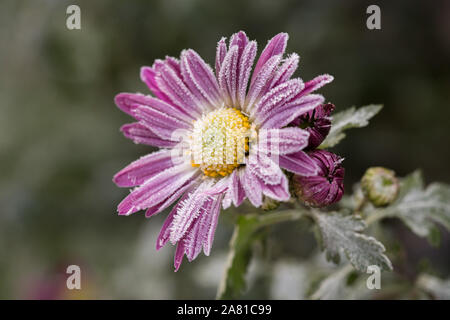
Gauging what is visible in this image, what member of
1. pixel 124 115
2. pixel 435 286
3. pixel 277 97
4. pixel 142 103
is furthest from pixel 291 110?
pixel 124 115

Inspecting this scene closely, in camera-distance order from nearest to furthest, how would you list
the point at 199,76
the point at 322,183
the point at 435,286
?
the point at 322,183 → the point at 199,76 → the point at 435,286

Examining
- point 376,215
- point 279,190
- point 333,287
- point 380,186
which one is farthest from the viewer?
point 376,215

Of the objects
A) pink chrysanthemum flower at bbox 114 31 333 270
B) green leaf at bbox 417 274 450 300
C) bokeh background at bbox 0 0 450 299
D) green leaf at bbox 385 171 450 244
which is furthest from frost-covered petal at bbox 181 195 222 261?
bokeh background at bbox 0 0 450 299

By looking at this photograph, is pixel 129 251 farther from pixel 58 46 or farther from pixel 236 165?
pixel 236 165

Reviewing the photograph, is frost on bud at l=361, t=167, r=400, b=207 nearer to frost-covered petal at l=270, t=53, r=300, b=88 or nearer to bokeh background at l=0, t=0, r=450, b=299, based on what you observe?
frost-covered petal at l=270, t=53, r=300, b=88

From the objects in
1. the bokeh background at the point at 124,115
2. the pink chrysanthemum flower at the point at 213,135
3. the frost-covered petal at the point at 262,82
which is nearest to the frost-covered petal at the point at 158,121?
the pink chrysanthemum flower at the point at 213,135

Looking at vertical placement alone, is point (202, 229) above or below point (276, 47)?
below

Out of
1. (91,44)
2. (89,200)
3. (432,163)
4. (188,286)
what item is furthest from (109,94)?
(432,163)

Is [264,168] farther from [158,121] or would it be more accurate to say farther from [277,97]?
[158,121]

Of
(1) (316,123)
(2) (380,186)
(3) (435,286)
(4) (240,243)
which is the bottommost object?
(3) (435,286)
